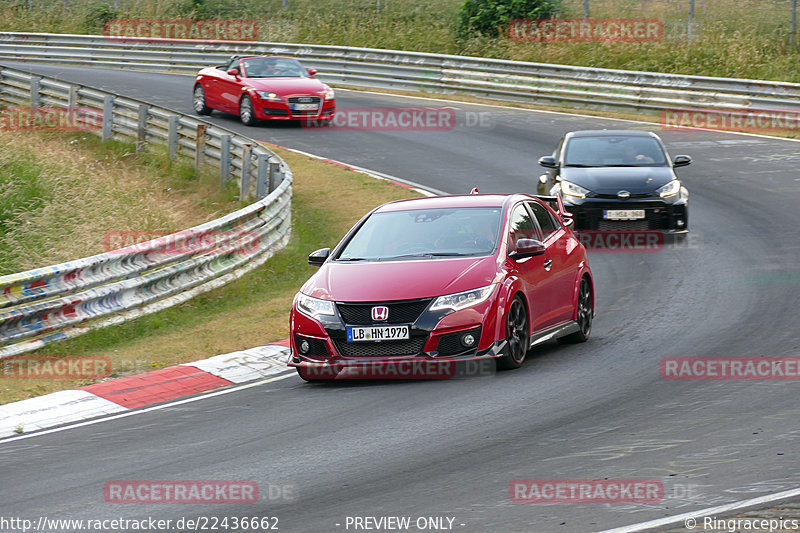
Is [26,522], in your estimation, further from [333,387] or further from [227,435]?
[333,387]

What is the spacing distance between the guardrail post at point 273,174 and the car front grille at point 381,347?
1040 cm

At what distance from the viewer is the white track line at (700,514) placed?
605 centimetres

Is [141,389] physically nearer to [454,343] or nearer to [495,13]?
[454,343]

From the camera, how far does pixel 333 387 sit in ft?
33.3

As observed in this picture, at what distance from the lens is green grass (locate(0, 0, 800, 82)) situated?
3356 cm

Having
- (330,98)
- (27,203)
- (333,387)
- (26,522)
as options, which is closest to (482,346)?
(333,387)

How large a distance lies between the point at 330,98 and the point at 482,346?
20416 mm

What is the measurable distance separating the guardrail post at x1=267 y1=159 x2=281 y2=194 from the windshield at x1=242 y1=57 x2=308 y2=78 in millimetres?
9807

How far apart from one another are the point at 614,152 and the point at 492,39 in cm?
2016

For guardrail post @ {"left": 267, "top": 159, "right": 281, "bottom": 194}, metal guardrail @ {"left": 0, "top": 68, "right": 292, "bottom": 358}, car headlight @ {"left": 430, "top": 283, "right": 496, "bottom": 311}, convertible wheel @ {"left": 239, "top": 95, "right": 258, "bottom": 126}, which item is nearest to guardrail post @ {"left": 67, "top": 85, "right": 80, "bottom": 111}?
convertible wheel @ {"left": 239, "top": 95, "right": 258, "bottom": 126}

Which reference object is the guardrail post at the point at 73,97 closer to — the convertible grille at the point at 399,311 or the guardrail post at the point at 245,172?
the guardrail post at the point at 245,172

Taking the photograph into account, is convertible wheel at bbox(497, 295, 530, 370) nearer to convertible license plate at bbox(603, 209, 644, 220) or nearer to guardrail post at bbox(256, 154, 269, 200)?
convertible license plate at bbox(603, 209, 644, 220)

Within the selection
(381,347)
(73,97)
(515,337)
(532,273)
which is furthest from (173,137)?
(381,347)

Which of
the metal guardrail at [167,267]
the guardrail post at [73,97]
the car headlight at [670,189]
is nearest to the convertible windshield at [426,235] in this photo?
the metal guardrail at [167,267]
